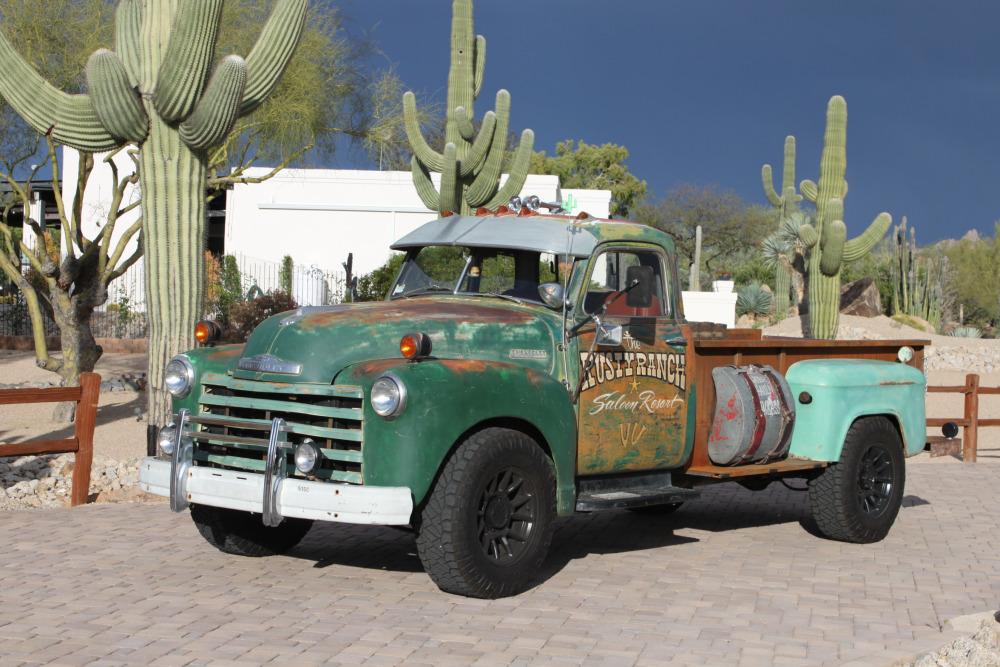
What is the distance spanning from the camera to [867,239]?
931 inches

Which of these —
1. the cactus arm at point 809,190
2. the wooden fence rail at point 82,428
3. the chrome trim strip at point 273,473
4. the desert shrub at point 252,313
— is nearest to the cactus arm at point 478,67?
the desert shrub at point 252,313

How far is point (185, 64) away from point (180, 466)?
550cm

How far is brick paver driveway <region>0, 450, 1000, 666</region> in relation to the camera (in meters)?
5.81

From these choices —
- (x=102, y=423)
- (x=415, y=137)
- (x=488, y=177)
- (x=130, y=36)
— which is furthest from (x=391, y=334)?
(x=415, y=137)

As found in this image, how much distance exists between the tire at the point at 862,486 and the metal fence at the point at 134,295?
1690 cm

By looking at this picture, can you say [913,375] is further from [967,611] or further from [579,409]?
[579,409]

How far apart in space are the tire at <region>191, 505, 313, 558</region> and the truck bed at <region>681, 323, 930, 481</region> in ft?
8.54

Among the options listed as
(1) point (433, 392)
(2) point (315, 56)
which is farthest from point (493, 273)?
(2) point (315, 56)

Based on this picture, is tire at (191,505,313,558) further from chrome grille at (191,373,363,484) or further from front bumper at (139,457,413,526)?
front bumper at (139,457,413,526)

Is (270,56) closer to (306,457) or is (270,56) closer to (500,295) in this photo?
(500,295)

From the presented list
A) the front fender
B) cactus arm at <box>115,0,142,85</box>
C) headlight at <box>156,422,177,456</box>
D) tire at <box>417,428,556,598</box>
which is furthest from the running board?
cactus arm at <box>115,0,142,85</box>

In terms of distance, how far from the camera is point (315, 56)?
20.2 meters

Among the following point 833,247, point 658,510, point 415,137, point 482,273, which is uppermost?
point 415,137

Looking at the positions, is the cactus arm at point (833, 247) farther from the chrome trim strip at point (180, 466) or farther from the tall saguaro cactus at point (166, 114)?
the chrome trim strip at point (180, 466)
